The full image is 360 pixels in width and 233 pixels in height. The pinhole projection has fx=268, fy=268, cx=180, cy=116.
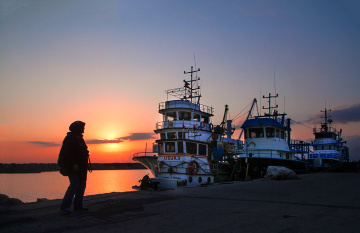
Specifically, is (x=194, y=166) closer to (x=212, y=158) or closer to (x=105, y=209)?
(x=212, y=158)

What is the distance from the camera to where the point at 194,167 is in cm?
2284

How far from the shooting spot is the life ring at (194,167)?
22.3 meters

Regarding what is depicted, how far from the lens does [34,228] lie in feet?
14.0

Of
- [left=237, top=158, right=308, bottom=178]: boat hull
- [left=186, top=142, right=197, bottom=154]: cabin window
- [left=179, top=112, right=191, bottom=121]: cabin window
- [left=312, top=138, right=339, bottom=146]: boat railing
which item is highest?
[left=179, top=112, right=191, bottom=121]: cabin window

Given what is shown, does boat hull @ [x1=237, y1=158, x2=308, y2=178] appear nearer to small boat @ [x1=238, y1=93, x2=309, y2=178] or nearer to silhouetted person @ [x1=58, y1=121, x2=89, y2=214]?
small boat @ [x1=238, y1=93, x2=309, y2=178]

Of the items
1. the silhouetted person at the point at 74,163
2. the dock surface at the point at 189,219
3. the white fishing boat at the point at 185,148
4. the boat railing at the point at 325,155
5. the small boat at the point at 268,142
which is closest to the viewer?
the dock surface at the point at 189,219

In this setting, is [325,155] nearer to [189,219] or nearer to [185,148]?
[185,148]

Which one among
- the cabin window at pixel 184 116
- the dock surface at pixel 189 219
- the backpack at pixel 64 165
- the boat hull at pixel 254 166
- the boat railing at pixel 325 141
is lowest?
the boat hull at pixel 254 166

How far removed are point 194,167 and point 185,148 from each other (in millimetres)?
1779

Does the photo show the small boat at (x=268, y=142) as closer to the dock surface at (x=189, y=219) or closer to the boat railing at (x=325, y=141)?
the boat railing at (x=325, y=141)

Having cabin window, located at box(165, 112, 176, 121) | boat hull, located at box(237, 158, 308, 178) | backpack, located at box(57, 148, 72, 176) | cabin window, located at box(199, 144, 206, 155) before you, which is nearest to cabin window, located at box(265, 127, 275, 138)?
boat hull, located at box(237, 158, 308, 178)

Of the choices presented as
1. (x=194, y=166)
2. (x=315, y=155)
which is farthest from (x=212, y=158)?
(x=315, y=155)

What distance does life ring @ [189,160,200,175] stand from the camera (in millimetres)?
22328

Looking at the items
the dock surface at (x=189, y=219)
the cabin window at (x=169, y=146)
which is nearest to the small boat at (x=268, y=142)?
the cabin window at (x=169, y=146)
